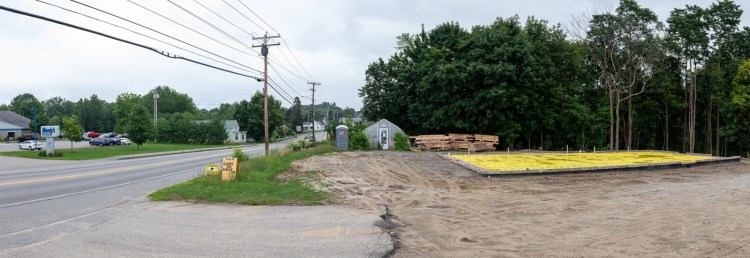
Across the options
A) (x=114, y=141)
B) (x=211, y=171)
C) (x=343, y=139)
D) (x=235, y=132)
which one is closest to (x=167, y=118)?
(x=235, y=132)

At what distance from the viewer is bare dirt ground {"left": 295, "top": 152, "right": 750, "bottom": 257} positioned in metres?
7.55

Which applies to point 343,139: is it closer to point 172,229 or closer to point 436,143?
point 436,143

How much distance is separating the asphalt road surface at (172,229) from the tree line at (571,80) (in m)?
28.3

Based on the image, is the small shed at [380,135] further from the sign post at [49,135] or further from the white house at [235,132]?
the white house at [235,132]

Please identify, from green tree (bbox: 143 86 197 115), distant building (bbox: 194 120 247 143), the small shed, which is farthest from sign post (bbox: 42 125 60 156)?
green tree (bbox: 143 86 197 115)

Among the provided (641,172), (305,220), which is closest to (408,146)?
(641,172)

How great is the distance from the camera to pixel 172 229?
332 inches

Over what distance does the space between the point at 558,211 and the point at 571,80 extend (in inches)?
1563

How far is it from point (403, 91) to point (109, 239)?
38800mm

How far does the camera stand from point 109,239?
756 cm

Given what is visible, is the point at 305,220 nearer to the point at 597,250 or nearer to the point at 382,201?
the point at 382,201

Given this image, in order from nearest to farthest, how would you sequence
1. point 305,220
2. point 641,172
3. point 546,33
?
point 305,220 < point 641,172 < point 546,33

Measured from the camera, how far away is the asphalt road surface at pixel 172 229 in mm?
6977

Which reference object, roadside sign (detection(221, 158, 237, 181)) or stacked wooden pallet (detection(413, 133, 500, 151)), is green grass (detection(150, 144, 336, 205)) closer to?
roadside sign (detection(221, 158, 237, 181))
